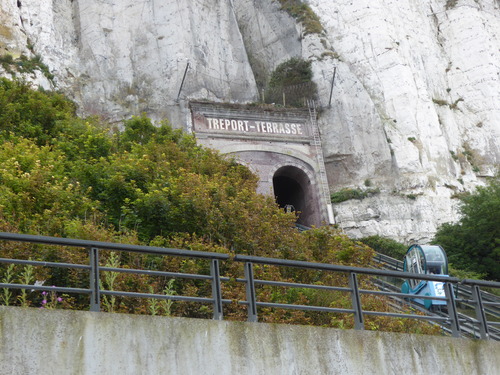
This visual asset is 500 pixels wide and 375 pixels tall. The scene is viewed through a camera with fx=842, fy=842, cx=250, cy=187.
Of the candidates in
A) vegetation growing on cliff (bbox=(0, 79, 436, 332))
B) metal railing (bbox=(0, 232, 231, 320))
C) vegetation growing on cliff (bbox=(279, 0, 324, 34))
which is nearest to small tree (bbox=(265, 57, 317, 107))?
vegetation growing on cliff (bbox=(279, 0, 324, 34))

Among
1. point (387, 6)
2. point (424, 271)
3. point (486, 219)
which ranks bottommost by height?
point (424, 271)

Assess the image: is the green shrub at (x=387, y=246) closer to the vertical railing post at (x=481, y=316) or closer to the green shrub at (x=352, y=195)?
the green shrub at (x=352, y=195)

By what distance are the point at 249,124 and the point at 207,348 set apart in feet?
91.7

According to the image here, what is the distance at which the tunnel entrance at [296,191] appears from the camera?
36.5 metres

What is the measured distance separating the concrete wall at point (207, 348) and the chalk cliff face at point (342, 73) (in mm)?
25853

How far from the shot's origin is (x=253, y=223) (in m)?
20.2

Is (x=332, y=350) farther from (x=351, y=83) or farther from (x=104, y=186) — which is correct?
(x=351, y=83)

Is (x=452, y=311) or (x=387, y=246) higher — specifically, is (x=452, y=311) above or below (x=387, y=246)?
below

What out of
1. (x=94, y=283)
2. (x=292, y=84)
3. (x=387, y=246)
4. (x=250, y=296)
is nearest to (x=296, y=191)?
(x=292, y=84)

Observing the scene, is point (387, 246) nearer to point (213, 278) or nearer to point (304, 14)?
point (304, 14)

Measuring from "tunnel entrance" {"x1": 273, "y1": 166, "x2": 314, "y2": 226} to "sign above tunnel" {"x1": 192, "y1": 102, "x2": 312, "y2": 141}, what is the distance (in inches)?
62.7

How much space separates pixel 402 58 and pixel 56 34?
1684 centimetres

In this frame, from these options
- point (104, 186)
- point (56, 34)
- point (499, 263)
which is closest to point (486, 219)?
point (499, 263)

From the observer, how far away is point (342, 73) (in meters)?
40.7
